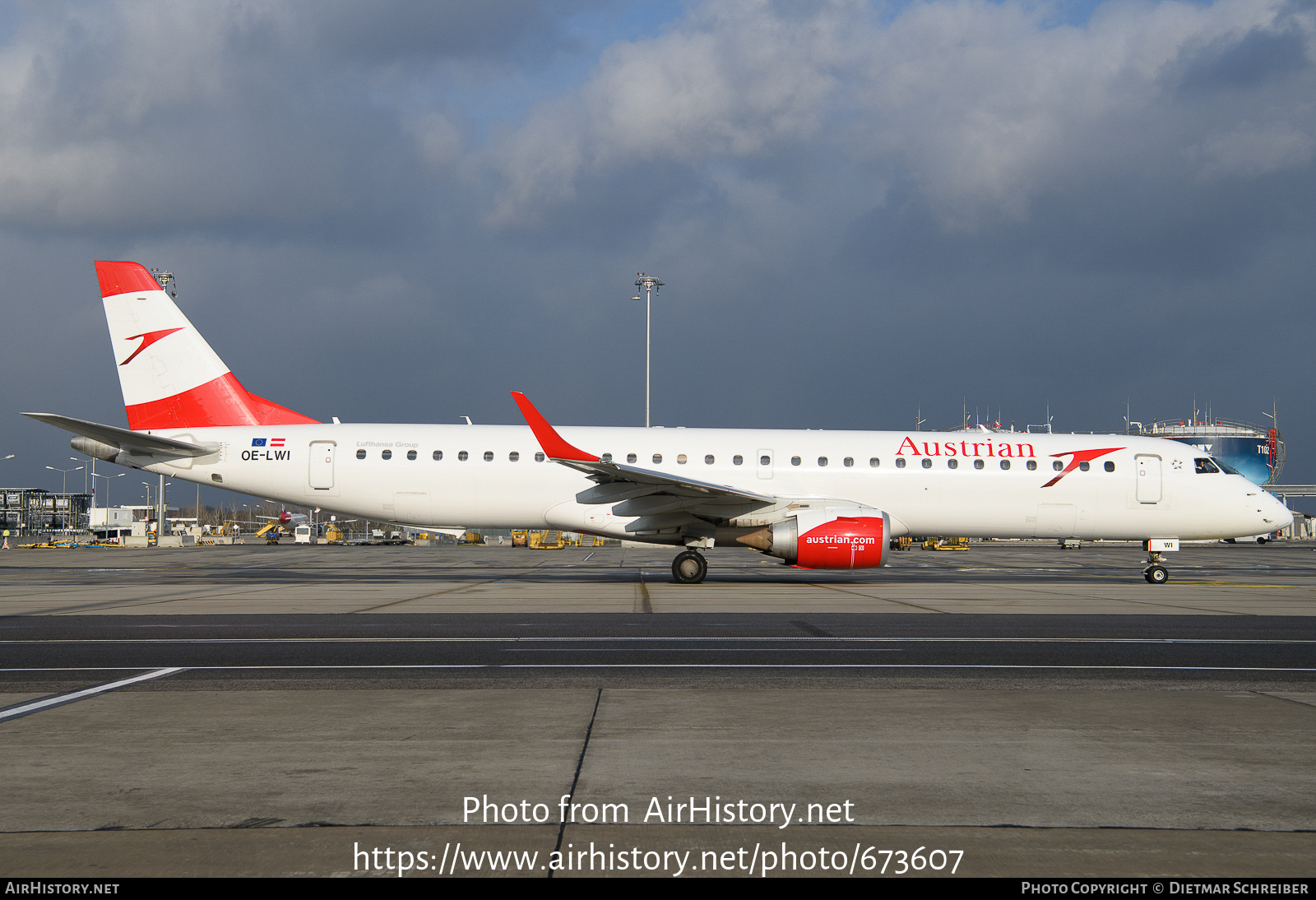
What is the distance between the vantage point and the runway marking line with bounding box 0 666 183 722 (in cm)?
697

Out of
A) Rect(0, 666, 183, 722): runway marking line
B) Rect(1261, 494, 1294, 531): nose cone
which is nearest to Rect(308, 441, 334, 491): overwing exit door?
Rect(0, 666, 183, 722): runway marking line

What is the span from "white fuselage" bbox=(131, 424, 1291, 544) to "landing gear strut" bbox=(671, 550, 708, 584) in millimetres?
667

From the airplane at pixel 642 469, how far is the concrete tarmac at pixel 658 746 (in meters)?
8.09

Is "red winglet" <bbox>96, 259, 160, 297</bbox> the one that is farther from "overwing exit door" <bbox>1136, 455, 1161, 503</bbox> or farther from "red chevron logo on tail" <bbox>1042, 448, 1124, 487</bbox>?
"overwing exit door" <bbox>1136, 455, 1161, 503</bbox>

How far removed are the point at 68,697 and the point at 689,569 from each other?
49.3 feet

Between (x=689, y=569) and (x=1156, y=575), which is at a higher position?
(x=689, y=569)

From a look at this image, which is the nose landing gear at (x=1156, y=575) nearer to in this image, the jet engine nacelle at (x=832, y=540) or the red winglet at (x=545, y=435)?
the jet engine nacelle at (x=832, y=540)

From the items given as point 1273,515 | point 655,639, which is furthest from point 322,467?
point 1273,515

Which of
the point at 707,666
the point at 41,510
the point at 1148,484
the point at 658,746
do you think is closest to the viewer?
the point at 658,746

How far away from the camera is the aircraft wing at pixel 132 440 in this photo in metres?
20.0

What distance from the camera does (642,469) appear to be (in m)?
21.3

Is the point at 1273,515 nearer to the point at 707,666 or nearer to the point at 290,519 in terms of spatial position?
the point at 707,666

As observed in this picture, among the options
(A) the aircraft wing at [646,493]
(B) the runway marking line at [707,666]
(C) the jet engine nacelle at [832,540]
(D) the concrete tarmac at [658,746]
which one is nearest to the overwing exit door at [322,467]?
(A) the aircraft wing at [646,493]
